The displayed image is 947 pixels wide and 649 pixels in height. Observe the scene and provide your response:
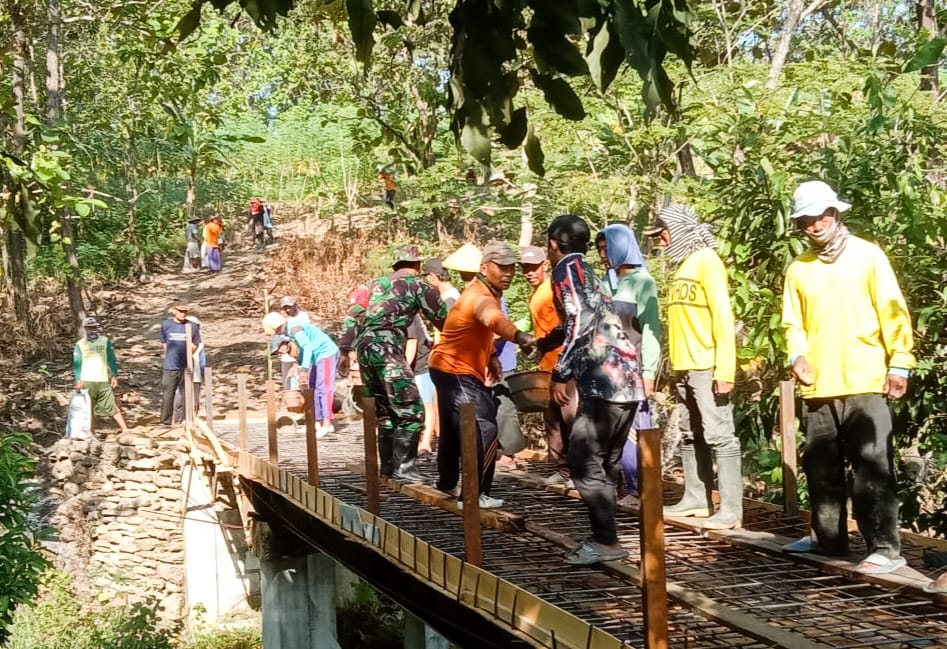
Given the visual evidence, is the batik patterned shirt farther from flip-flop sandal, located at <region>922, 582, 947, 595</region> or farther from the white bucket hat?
flip-flop sandal, located at <region>922, 582, 947, 595</region>

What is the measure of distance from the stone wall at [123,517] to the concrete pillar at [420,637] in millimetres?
8782

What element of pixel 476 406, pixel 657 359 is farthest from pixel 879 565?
pixel 476 406

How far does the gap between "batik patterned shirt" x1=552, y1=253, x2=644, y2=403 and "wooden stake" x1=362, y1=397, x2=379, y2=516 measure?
1567mm

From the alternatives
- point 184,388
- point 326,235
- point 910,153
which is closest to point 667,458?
point 910,153

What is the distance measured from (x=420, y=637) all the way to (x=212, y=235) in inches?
790

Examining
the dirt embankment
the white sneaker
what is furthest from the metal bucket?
the dirt embankment

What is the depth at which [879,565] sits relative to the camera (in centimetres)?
478

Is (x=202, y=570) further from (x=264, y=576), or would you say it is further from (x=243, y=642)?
(x=264, y=576)

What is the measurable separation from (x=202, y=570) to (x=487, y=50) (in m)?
16.6

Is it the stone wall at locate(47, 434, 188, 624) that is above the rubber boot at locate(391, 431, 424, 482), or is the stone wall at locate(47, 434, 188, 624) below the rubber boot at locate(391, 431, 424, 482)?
below

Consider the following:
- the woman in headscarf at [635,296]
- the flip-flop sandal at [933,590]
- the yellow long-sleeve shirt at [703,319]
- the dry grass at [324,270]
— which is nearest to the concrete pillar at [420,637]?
the woman in headscarf at [635,296]

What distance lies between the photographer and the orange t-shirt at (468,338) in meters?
6.04

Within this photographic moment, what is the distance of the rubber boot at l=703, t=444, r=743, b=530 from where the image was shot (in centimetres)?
585

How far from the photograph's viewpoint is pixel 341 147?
28344 millimetres
